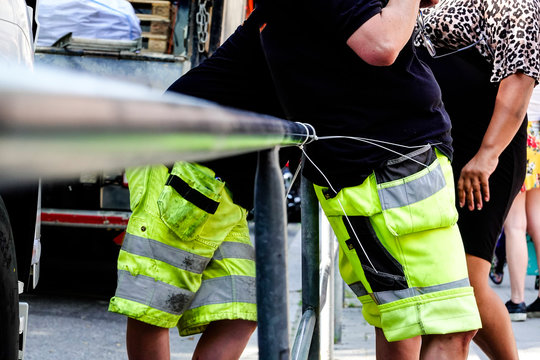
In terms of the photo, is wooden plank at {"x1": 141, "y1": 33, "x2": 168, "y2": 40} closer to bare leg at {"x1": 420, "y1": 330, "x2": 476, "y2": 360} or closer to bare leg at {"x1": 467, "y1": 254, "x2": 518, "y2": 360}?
bare leg at {"x1": 467, "y1": 254, "x2": 518, "y2": 360}

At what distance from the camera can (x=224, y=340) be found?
7.20 feet

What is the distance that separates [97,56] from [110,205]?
0.99 m

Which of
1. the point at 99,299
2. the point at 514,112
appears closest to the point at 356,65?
the point at 514,112

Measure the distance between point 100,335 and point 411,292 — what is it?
9.59 ft

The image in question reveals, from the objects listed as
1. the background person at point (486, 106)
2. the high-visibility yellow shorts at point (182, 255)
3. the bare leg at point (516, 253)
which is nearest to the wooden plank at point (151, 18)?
the bare leg at point (516, 253)

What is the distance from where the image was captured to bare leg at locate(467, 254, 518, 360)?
2561 millimetres

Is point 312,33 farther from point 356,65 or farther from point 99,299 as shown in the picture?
point 99,299

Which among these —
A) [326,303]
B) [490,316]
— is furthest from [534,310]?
[490,316]

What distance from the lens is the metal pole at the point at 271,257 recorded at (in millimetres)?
980

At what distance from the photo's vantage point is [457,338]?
1840 mm

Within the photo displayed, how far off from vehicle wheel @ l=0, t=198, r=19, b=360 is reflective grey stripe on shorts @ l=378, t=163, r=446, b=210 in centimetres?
89

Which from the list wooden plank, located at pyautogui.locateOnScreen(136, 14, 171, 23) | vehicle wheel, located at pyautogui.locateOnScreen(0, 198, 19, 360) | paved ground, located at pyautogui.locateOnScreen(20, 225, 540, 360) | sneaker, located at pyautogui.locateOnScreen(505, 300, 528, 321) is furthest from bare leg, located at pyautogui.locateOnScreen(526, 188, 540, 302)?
vehicle wheel, located at pyautogui.locateOnScreen(0, 198, 19, 360)

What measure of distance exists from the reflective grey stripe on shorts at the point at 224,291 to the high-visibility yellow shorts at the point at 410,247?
19.1 inches

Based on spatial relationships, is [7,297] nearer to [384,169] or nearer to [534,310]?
[384,169]
